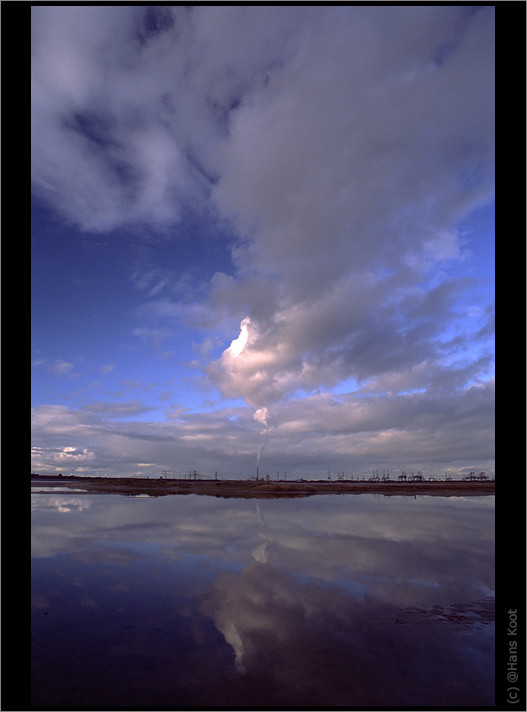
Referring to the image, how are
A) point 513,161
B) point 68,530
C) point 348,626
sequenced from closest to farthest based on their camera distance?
1. point 513,161
2. point 348,626
3. point 68,530

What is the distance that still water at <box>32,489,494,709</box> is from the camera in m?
9.16

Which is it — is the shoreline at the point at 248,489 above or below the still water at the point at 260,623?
below

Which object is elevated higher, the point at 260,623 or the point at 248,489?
the point at 260,623

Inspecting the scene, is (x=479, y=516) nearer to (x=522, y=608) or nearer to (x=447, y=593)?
(x=447, y=593)

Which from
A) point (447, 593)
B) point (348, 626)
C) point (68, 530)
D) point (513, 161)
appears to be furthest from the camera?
point (68, 530)

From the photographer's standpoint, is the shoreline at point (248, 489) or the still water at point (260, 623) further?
the shoreline at point (248, 489)

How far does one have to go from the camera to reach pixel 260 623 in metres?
12.7

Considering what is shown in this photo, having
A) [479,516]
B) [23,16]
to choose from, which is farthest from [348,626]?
[479,516]

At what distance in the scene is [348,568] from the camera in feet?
64.4

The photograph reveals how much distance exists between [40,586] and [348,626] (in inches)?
613

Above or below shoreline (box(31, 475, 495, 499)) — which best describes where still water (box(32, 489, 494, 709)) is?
above

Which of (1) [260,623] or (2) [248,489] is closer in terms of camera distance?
(1) [260,623]

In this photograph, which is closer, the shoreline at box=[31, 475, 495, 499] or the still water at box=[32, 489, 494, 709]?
the still water at box=[32, 489, 494, 709]

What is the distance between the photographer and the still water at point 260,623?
360 inches
